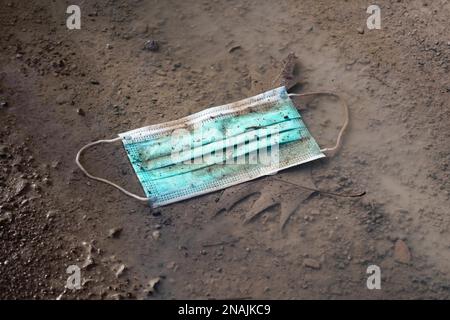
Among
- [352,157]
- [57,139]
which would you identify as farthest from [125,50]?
[352,157]

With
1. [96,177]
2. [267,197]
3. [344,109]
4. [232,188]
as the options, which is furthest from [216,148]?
[344,109]

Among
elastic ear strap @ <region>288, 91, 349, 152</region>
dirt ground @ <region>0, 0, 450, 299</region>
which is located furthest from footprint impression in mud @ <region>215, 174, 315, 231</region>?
elastic ear strap @ <region>288, 91, 349, 152</region>

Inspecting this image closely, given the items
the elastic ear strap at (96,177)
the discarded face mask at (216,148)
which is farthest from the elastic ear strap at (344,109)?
the elastic ear strap at (96,177)

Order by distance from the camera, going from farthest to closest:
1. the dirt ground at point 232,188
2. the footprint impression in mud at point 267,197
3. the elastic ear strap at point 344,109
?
1. the elastic ear strap at point 344,109
2. the footprint impression in mud at point 267,197
3. the dirt ground at point 232,188

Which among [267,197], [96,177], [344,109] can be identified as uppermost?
[344,109]

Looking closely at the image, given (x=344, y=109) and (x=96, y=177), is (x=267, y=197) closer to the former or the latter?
(x=344, y=109)

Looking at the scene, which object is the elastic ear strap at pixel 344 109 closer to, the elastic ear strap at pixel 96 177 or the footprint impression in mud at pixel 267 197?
the footprint impression in mud at pixel 267 197
